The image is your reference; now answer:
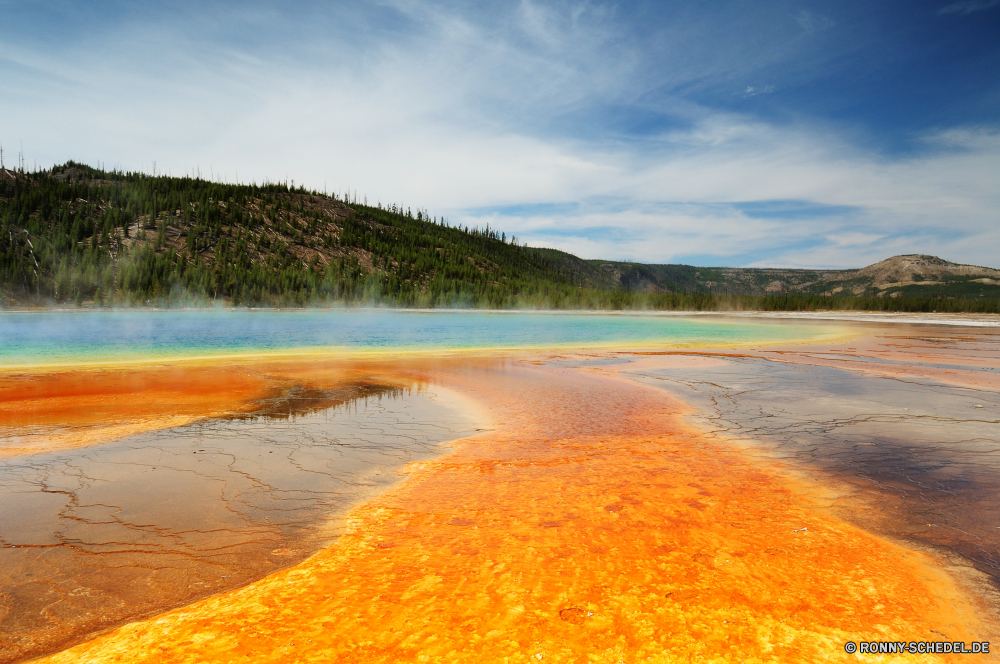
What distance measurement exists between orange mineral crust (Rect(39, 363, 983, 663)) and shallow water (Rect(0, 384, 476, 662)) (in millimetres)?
374

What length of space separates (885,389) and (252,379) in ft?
54.2

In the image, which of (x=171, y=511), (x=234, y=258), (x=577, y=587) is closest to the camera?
(x=577, y=587)

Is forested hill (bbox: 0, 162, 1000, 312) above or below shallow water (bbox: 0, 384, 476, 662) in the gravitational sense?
above

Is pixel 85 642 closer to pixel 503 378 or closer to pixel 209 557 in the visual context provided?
pixel 209 557

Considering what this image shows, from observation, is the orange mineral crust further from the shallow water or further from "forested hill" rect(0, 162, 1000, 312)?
"forested hill" rect(0, 162, 1000, 312)

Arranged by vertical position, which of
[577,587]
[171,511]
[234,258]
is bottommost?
[171,511]

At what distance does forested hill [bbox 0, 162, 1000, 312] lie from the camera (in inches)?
3615

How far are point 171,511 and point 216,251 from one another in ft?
439

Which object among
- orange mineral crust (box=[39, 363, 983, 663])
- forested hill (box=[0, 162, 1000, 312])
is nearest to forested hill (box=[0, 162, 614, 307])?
forested hill (box=[0, 162, 1000, 312])

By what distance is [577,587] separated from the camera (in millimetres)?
3838

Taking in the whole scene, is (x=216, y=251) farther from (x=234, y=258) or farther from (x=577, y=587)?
(x=577, y=587)

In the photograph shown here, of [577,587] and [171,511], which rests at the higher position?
[577,587]

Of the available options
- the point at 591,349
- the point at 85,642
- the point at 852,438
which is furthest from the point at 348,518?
the point at 591,349

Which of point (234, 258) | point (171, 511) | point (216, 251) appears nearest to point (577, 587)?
point (171, 511)
